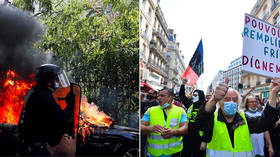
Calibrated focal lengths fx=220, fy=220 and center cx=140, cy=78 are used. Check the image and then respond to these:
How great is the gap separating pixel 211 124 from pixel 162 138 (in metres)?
0.55

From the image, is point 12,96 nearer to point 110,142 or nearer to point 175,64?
point 110,142

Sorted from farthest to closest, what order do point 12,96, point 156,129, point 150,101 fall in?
point 150,101
point 12,96
point 156,129

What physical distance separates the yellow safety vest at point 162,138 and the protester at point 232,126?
434mm

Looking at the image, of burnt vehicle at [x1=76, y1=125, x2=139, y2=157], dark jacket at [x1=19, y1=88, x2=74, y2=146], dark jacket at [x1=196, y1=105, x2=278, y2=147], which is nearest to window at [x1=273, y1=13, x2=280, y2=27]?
dark jacket at [x1=196, y1=105, x2=278, y2=147]

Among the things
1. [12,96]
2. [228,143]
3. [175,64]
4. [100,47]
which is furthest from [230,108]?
[175,64]

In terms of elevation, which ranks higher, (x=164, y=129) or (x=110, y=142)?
(x=164, y=129)

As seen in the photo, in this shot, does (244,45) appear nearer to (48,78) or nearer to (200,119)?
(200,119)

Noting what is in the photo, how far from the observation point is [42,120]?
2.25m

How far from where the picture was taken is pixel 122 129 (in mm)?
2461

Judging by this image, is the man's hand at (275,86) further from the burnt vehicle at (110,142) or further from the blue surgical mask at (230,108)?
the burnt vehicle at (110,142)

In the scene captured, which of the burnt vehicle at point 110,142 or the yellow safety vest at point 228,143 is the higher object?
the yellow safety vest at point 228,143

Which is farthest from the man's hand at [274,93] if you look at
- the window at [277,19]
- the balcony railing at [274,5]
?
the balcony railing at [274,5]

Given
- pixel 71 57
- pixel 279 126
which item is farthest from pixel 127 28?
pixel 279 126

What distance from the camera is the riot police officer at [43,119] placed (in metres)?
2.24
